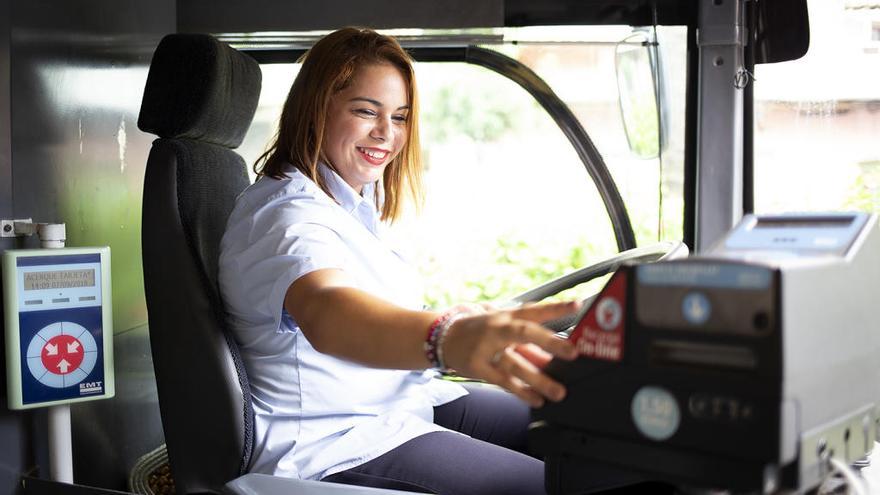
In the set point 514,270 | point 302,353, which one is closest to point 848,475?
point 302,353

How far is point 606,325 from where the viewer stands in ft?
2.60

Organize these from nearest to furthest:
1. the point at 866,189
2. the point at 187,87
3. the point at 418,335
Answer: the point at 418,335 → the point at 187,87 → the point at 866,189

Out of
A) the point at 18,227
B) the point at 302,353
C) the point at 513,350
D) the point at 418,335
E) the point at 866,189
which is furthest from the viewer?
Answer: the point at 866,189

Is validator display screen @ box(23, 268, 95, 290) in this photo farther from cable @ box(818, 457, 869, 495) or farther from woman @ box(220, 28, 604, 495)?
cable @ box(818, 457, 869, 495)

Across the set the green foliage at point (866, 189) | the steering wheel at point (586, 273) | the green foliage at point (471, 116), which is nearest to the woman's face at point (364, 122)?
the steering wheel at point (586, 273)

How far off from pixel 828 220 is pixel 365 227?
37.4 inches

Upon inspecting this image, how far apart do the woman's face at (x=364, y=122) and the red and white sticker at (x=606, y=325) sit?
0.91m

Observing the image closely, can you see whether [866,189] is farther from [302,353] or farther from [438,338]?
[438,338]

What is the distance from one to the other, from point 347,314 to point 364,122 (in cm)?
60

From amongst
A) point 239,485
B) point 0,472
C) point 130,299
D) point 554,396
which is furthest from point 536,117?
point 554,396

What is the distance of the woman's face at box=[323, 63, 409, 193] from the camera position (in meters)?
1.62

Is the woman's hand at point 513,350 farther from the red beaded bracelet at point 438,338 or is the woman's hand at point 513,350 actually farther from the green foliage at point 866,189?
the green foliage at point 866,189

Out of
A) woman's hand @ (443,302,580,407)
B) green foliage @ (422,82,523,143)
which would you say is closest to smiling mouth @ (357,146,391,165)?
woman's hand @ (443,302,580,407)

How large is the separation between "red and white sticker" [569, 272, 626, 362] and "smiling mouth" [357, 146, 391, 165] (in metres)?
0.91
